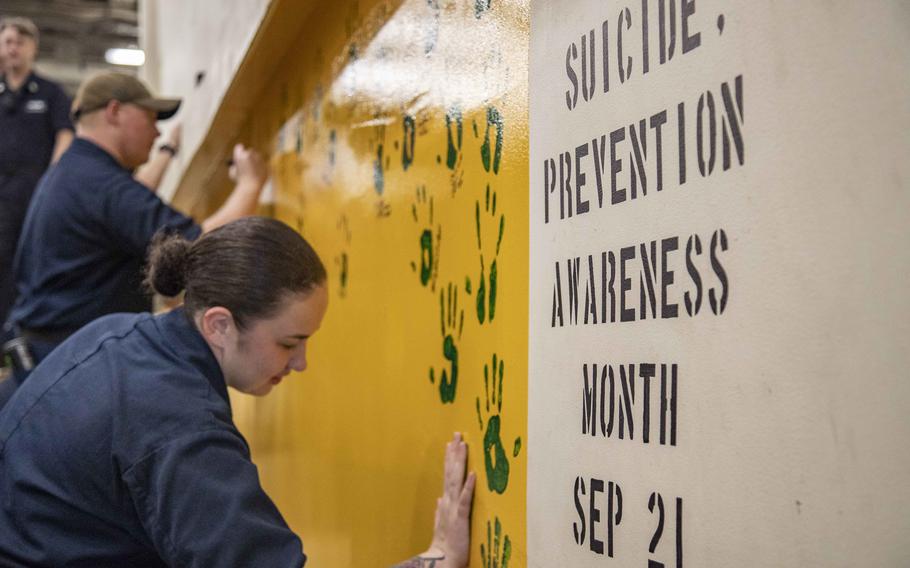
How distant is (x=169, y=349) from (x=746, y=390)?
3.17 ft

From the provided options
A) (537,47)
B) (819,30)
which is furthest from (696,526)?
(537,47)

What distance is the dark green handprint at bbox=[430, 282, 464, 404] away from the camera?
1489mm

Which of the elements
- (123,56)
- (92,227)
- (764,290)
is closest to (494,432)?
(764,290)

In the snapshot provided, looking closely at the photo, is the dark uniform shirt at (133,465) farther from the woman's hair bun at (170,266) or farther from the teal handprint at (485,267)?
the teal handprint at (485,267)

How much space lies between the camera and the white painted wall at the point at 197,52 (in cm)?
282

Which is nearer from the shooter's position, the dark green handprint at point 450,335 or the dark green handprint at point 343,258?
the dark green handprint at point 450,335

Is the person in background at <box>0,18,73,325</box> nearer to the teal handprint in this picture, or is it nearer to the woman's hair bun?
the woman's hair bun

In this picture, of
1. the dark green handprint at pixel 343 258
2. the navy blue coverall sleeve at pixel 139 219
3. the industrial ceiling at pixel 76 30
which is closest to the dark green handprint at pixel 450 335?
the dark green handprint at pixel 343 258

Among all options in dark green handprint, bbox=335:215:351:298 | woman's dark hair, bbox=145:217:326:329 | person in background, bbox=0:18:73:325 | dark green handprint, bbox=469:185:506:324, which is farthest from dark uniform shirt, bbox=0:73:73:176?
dark green handprint, bbox=469:185:506:324

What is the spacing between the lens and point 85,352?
154 centimetres

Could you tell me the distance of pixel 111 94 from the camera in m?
2.68

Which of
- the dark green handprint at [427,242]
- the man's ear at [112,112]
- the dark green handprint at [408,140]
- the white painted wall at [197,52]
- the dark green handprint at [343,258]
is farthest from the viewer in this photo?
the white painted wall at [197,52]

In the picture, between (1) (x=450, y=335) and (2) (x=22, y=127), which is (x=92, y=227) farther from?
(2) (x=22, y=127)

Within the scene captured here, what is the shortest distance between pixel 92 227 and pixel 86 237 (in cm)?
3
